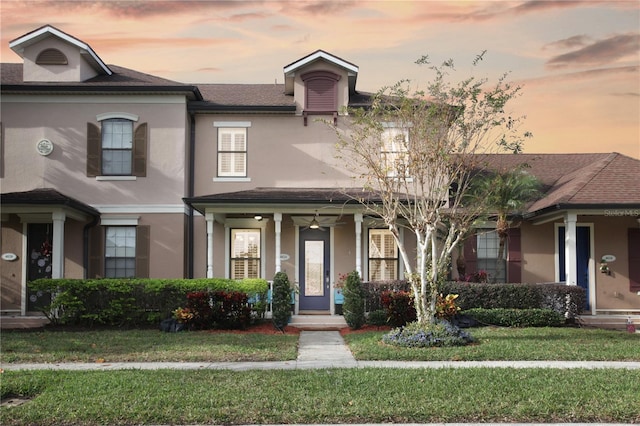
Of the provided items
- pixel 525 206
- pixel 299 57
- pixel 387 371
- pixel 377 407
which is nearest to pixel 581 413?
pixel 377 407

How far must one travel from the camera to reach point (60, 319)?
16.5 m

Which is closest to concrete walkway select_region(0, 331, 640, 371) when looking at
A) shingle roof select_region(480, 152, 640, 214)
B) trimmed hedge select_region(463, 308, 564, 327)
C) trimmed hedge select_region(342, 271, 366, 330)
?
trimmed hedge select_region(342, 271, 366, 330)

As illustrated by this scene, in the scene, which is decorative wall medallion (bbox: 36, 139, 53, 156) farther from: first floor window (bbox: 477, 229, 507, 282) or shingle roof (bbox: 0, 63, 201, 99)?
first floor window (bbox: 477, 229, 507, 282)

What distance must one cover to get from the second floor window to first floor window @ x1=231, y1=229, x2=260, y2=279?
142 inches

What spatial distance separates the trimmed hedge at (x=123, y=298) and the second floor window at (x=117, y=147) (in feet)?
12.9

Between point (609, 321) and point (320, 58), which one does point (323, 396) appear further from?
point (320, 58)

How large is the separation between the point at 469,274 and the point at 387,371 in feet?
33.0

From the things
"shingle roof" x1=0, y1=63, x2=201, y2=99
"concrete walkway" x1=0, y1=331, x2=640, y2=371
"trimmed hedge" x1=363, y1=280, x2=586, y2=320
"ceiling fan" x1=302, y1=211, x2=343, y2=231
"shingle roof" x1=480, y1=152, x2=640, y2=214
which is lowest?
"concrete walkway" x1=0, y1=331, x2=640, y2=371

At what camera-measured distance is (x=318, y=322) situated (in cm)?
1722

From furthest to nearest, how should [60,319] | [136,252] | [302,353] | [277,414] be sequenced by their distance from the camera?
1. [136,252]
2. [60,319]
3. [302,353]
4. [277,414]

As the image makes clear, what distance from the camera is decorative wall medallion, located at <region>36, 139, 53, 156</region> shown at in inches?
747

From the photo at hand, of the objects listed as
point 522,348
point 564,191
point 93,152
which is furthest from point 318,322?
point 93,152

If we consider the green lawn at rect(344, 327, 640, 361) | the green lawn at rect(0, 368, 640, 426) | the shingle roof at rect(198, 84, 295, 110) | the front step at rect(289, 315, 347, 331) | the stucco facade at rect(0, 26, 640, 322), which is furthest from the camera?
the shingle roof at rect(198, 84, 295, 110)

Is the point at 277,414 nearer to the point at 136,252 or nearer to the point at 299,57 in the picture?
the point at 136,252
